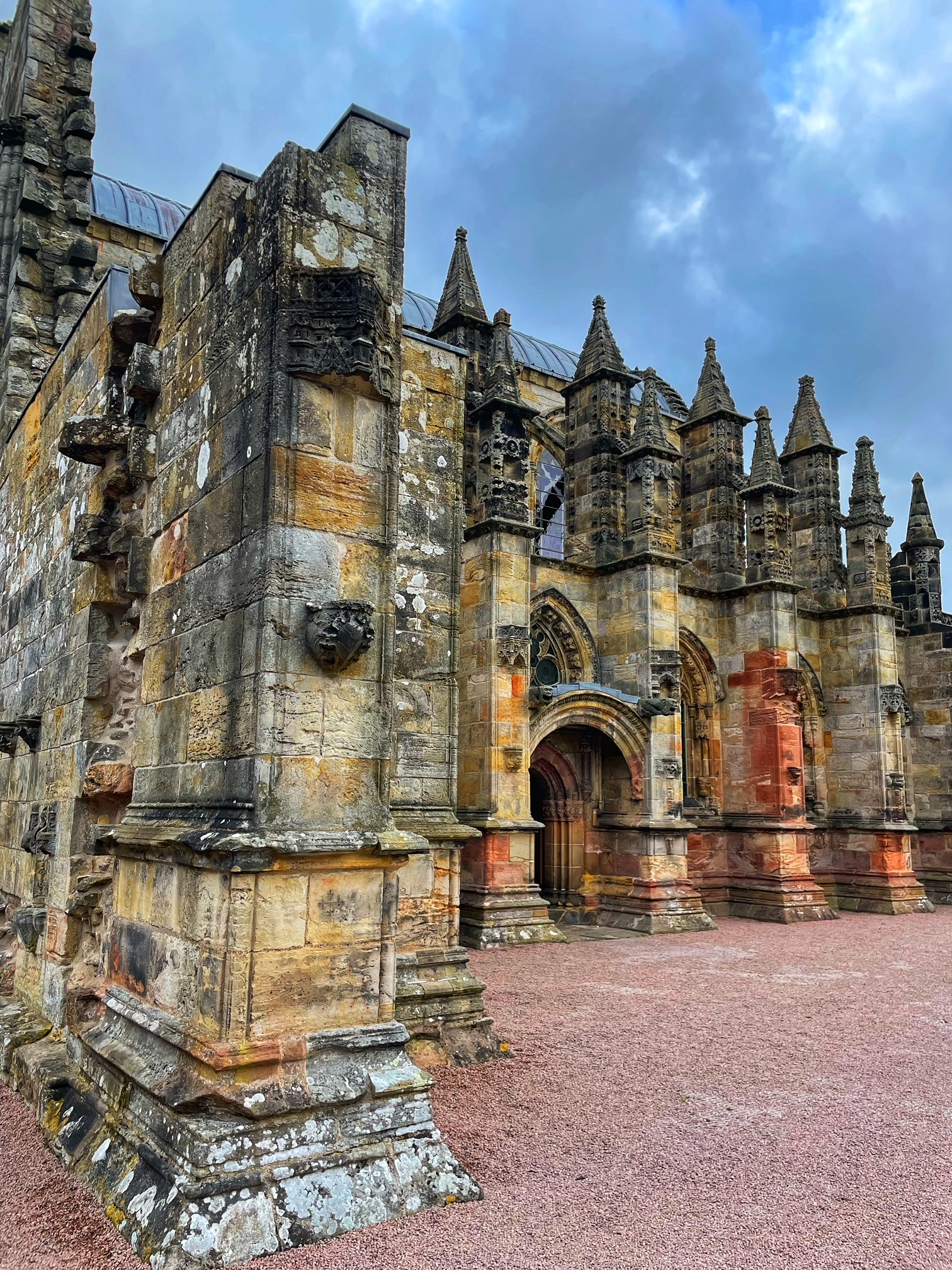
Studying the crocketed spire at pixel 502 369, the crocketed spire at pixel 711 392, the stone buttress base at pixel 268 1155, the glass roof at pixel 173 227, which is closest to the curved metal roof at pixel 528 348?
the glass roof at pixel 173 227

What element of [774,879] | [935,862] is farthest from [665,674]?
[935,862]

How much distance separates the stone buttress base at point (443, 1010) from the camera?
236 inches

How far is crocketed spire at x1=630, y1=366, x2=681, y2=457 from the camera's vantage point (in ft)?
49.6

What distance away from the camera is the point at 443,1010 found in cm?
620

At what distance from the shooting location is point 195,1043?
3.61 metres

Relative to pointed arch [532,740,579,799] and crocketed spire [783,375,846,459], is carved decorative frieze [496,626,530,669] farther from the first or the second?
crocketed spire [783,375,846,459]

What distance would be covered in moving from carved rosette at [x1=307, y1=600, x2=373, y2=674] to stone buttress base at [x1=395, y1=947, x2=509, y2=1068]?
119 inches

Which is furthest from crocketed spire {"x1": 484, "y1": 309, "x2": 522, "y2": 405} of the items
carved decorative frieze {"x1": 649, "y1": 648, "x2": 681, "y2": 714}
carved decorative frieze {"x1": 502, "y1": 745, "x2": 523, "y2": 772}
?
carved decorative frieze {"x1": 502, "y1": 745, "x2": 523, "y2": 772}

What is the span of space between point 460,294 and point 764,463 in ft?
20.4

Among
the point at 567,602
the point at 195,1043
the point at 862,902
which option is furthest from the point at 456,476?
the point at 862,902

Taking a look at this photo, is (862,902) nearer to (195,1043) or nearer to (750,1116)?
(750,1116)

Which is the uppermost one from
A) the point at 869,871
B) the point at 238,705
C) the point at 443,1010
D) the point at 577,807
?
the point at 238,705

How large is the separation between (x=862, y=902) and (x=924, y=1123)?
13408 mm

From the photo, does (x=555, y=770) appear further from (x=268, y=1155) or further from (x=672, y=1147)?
(x=268, y=1155)
